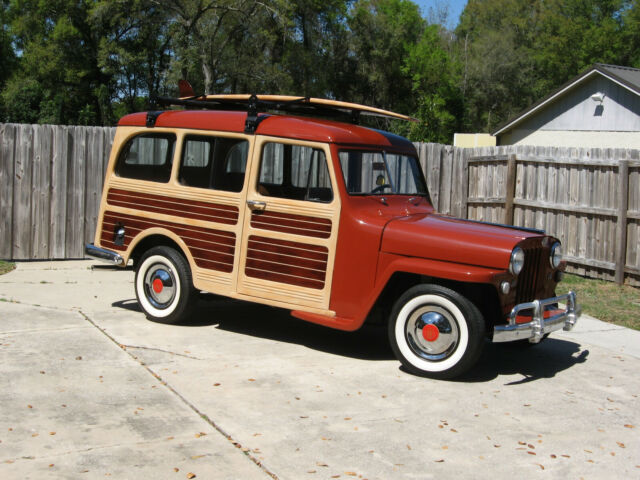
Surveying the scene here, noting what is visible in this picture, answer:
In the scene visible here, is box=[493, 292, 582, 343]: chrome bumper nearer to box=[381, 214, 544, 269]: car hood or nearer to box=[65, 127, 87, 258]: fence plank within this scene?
box=[381, 214, 544, 269]: car hood

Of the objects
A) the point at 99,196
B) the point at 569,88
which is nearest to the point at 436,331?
the point at 99,196

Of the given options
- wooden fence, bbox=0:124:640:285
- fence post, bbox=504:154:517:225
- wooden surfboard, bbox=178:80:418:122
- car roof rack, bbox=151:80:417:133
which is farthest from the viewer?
fence post, bbox=504:154:517:225

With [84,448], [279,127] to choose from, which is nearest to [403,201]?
[279,127]

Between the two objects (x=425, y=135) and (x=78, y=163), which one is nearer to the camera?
(x=78, y=163)

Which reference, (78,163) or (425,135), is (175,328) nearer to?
(78,163)

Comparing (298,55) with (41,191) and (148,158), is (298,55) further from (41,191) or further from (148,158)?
(148,158)

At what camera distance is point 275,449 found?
15.6ft

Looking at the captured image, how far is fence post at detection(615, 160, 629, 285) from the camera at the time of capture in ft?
36.3

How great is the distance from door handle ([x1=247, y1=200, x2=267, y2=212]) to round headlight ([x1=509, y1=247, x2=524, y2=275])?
2.37m

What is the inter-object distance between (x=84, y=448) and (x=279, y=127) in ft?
12.1

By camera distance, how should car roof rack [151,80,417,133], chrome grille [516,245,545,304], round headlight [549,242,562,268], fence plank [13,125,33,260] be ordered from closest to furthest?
chrome grille [516,245,545,304] → round headlight [549,242,562,268] → car roof rack [151,80,417,133] → fence plank [13,125,33,260]

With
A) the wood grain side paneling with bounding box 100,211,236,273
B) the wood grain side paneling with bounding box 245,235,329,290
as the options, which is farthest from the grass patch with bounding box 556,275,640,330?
the wood grain side paneling with bounding box 100,211,236,273

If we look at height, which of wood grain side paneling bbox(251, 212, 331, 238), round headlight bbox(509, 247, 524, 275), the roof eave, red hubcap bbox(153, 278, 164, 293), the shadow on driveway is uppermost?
the roof eave

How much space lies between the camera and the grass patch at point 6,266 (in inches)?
429
